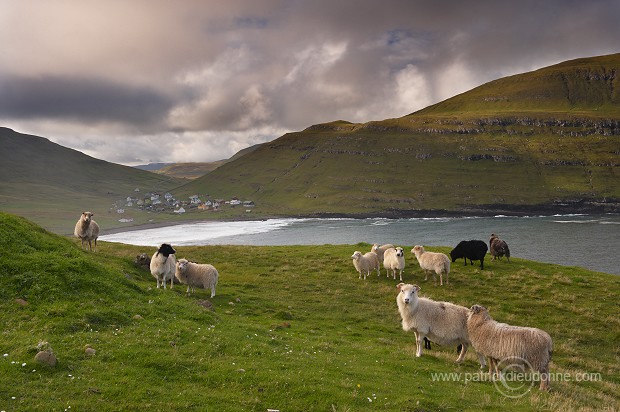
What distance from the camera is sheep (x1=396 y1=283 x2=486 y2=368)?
596 inches

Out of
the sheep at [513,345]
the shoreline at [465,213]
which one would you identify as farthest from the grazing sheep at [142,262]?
the shoreline at [465,213]

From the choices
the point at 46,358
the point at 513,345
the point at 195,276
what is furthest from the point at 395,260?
the point at 46,358

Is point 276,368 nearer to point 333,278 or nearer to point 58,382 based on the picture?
point 58,382

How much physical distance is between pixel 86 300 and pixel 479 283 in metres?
27.9

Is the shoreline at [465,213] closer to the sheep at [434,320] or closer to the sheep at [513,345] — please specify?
the sheep at [434,320]

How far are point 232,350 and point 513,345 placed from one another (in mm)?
9776

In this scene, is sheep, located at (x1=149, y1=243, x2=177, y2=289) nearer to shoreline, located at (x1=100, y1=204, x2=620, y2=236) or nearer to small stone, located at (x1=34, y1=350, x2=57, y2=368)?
small stone, located at (x1=34, y1=350, x2=57, y2=368)

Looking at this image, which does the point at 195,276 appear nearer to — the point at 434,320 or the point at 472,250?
the point at 434,320

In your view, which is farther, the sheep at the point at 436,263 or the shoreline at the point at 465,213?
the shoreline at the point at 465,213

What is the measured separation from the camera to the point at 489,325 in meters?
13.8

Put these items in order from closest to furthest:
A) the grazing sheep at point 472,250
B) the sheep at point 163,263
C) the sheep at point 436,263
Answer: the sheep at point 163,263
the sheep at point 436,263
the grazing sheep at point 472,250

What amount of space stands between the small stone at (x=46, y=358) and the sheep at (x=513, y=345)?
13.8 m

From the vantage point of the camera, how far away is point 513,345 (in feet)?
41.6

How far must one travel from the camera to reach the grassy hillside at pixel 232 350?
8.73 m
